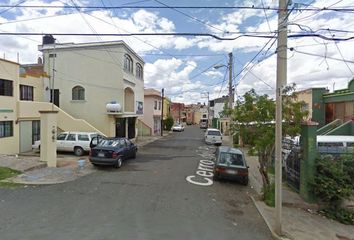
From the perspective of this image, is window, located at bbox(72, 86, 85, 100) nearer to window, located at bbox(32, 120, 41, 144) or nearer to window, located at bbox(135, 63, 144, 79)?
window, located at bbox(32, 120, 41, 144)

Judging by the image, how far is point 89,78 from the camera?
2623 cm

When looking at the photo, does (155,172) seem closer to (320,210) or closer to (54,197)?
(54,197)

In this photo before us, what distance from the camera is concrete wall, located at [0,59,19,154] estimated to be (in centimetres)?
1755

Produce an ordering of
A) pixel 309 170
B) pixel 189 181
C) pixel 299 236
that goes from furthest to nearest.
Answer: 1. pixel 189 181
2. pixel 309 170
3. pixel 299 236

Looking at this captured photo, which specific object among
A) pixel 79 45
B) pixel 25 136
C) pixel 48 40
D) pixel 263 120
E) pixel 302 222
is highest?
pixel 48 40

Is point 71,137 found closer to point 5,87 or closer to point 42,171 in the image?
point 5,87

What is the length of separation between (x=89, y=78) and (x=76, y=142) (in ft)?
27.7

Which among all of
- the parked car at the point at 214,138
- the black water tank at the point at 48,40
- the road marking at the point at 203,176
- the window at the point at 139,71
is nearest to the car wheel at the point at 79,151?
the road marking at the point at 203,176

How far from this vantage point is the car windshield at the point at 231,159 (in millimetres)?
13016

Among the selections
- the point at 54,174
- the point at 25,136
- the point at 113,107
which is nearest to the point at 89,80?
the point at 113,107

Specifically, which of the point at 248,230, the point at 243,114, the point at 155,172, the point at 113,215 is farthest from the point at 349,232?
the point at 155,172

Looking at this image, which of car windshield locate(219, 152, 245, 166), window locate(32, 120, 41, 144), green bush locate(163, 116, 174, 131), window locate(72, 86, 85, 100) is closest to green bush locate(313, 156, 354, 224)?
car windshield locate(219, 152, 245, 166)

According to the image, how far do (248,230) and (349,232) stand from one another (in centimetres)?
349

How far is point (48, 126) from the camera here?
47.6ft
